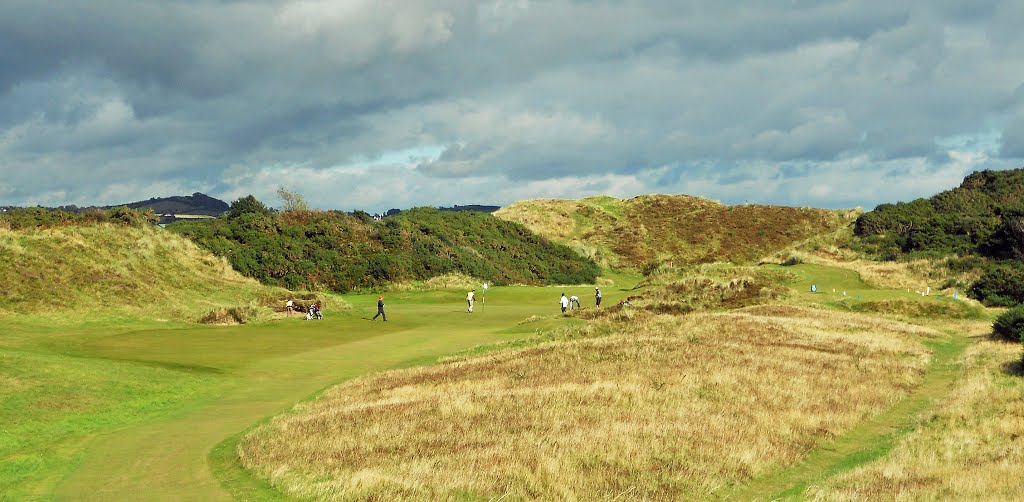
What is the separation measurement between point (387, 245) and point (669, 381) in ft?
225

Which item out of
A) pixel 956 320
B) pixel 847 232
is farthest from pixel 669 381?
pixel 847 232


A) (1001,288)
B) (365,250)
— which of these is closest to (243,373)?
(1001,288)

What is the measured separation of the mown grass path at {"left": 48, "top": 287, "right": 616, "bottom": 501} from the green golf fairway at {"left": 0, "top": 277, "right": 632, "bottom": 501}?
0.05m

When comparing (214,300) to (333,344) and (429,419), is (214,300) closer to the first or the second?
(333,344)

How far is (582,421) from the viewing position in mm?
17703

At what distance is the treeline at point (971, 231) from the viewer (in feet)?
175

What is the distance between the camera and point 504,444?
15625mm

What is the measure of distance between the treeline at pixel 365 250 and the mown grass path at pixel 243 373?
15679 millimetres

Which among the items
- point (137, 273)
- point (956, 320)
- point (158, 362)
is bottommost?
point (956, 320)

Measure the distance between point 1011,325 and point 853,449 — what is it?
70.6ft

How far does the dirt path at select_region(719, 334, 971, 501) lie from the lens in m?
13.7

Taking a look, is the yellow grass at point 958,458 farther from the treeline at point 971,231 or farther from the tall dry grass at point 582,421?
the treeline at point 971,231

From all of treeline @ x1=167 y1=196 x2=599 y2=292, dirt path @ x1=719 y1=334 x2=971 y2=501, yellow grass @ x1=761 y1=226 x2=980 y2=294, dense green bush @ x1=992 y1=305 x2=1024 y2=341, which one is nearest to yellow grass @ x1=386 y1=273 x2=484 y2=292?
treeline @ x1=167 y1=196 x2=599 y2=292

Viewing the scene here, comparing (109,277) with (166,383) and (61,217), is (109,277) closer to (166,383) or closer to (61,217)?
(61,217)
